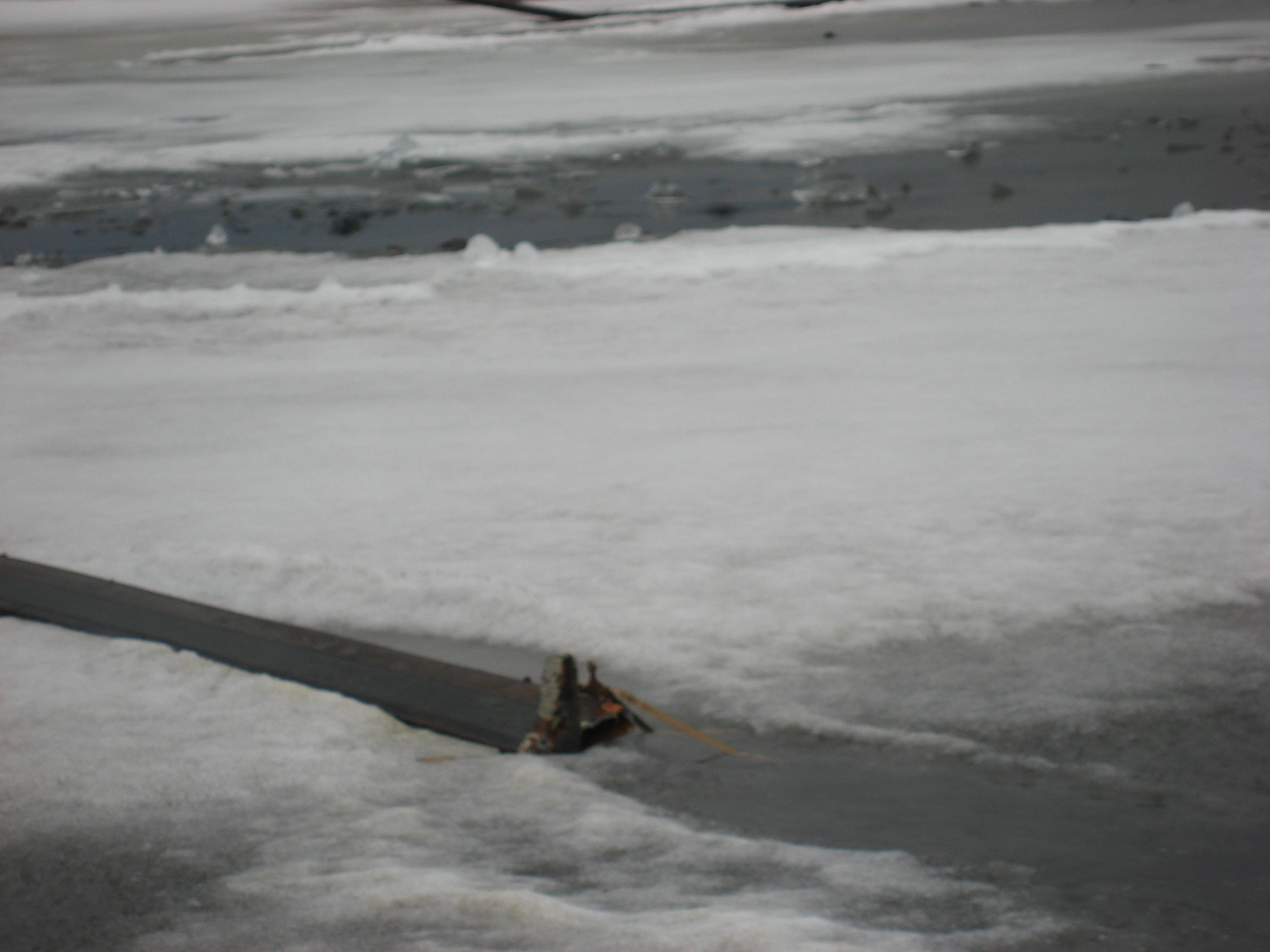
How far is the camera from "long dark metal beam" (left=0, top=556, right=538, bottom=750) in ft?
5.53

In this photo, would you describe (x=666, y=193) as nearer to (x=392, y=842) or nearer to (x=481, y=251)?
(x=481, y=251)

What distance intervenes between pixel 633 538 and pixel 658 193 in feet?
14.0

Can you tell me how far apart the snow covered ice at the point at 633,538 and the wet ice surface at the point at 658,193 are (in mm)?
543

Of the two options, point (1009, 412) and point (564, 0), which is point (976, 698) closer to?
point (1009, 412)

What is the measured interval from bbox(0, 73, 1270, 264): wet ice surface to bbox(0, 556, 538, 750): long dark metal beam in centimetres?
320

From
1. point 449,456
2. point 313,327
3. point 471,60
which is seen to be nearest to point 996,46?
point 471,60

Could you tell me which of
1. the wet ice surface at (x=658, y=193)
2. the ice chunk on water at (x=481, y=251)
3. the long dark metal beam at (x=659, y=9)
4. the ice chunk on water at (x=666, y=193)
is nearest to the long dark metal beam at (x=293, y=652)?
the ice chunk on water at (x=481, y=251)

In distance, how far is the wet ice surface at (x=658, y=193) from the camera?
18.0 ft

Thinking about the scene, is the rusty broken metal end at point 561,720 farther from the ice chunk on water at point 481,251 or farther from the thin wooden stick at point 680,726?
the ice chunk on water at point 481,251

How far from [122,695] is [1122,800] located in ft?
4.15

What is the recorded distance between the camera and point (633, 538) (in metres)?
2.30

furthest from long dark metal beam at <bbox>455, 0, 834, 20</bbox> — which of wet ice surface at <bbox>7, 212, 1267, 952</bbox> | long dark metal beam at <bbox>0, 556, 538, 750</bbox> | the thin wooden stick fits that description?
the thin wooden stick

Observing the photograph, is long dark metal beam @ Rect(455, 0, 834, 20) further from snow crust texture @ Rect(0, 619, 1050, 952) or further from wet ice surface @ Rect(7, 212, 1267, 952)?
snow crust texture @ Rect(0, 619, 1050, 952)

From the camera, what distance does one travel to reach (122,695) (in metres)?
1.78
